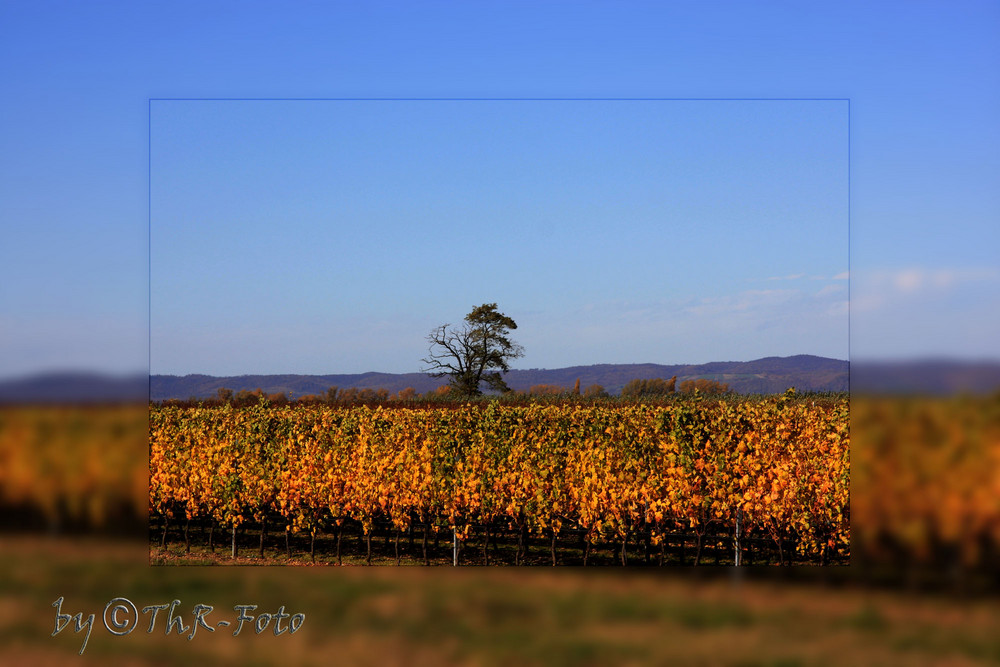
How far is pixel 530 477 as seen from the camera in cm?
959

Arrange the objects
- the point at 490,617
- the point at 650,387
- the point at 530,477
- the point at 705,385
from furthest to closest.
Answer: the point at 650,387 → the point at 705,385 → the point at 530,477 → the point at 490,617

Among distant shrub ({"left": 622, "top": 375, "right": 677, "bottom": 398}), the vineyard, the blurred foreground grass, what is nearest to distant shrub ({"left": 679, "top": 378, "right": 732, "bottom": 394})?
→ distant shrub ({"left": 622, "top": 375, "right": 677, "bottom": 398})

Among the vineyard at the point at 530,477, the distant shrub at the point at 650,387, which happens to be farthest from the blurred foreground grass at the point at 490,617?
the distant shrub at the point at 650,387

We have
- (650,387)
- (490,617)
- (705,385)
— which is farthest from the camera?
(650,387)

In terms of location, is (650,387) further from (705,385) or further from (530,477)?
(530,477)

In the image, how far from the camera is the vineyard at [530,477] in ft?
29.4

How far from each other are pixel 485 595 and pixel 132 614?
3099 mm

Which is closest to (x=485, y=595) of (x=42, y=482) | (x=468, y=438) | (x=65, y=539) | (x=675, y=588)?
(x=675, y=588)

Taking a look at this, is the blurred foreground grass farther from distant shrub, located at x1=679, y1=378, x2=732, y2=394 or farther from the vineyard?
distant shrub, located at x1=679, y1=378, x2=732, y2=394

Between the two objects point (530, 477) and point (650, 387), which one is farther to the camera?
point (650, 387)

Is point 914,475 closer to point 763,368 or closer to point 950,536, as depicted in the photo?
point 950,536

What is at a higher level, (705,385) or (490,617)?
(705,385)

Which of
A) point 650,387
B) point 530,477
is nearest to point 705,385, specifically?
point 650,387

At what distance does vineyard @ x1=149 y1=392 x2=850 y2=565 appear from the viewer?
896cm
